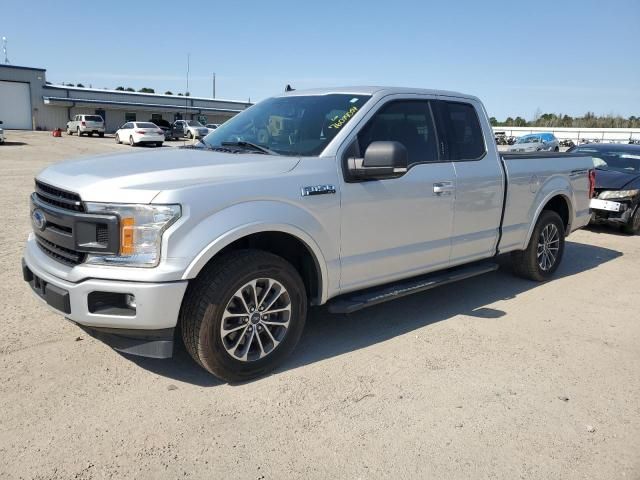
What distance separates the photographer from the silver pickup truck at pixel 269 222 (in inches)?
120

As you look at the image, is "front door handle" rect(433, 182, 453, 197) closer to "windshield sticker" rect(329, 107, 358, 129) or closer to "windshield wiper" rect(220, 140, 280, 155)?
"windshield sticker" rect(329, 107, 358, 129)

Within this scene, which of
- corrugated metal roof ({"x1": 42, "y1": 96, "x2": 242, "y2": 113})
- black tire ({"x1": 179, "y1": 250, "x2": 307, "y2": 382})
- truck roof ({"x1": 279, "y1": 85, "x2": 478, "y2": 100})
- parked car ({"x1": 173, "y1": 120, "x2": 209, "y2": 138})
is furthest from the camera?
corrugated metal roof ({"x1": 42, "y1": 96, "x2": 242, "y2": 113})

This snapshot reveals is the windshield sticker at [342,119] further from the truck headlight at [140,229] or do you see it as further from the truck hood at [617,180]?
the truck hood at [617,180]

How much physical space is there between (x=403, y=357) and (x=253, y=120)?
239cm

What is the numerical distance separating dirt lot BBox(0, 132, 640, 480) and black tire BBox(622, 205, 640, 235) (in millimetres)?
5306

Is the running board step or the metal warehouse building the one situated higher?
the metal warehouse building

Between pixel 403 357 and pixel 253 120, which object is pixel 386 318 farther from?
pixel 253 120

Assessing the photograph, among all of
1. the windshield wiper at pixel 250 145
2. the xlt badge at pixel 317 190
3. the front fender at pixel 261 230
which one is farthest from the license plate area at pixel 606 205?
the windshield wiper at pixel 250 145

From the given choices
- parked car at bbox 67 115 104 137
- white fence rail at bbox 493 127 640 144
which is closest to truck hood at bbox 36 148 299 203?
parked car at bbox 67 115 104 137

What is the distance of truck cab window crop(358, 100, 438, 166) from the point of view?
413cm

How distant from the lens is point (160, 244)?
9.95ft

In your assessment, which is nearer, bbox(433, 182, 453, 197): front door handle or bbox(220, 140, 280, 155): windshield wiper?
bbox(220, 140, 280, 155): windshield wiper

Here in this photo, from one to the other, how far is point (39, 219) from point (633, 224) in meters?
9.72

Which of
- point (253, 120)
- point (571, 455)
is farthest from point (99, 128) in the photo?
point (571, 455)
